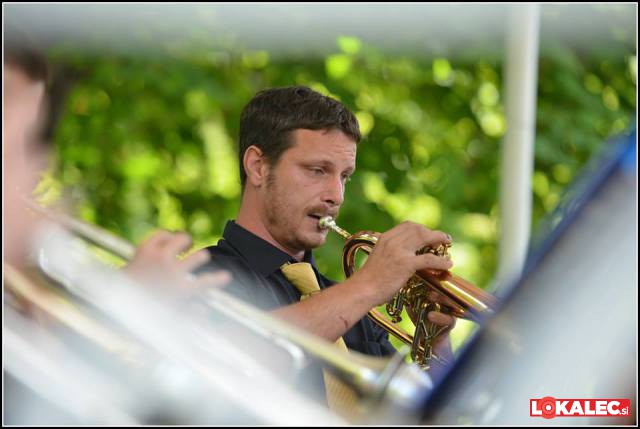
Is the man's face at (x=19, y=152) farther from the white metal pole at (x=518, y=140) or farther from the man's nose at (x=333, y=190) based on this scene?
the white metal pole at (x=518, y=140)

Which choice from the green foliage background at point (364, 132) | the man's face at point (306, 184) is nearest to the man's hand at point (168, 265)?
the man's face at point (306, 184)

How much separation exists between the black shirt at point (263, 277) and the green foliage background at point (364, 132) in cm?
251

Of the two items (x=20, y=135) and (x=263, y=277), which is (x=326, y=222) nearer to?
(x=263, y=277)

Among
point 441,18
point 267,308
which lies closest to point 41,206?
point 267,308

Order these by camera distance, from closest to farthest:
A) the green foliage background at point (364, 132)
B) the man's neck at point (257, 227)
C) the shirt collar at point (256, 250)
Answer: the shirt collar at point (256, 250)
the man's neck at point (257, 227)
the green foliage background at point (364, 132)

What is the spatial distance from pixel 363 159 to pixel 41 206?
361 centimetres

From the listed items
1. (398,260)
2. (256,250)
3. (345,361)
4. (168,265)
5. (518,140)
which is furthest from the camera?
(518,140)

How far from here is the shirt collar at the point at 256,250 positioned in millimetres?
2332

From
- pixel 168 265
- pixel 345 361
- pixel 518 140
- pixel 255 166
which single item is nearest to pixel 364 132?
pixel 518 140

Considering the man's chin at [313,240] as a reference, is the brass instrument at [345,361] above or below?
below

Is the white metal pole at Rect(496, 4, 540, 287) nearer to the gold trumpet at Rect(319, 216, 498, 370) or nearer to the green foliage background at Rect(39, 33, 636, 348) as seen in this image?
the green foliage background at Rect(39, 33, 636, 348)

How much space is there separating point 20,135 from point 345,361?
731 millimetres

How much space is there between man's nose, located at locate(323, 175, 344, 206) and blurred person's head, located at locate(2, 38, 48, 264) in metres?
0.83

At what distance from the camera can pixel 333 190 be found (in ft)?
7.94
